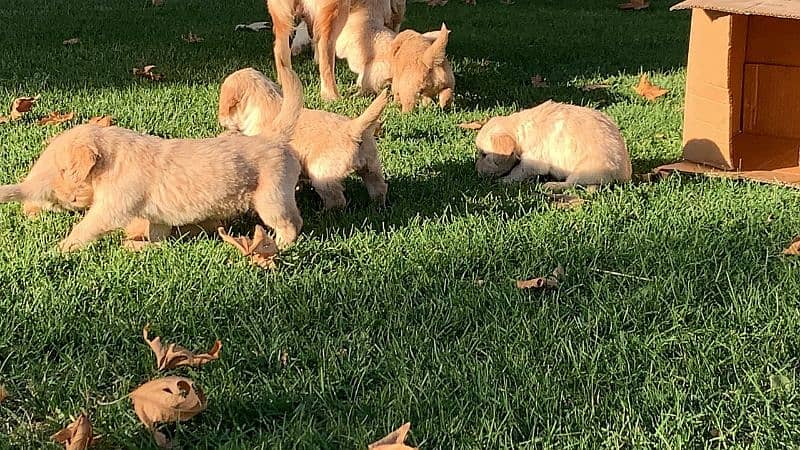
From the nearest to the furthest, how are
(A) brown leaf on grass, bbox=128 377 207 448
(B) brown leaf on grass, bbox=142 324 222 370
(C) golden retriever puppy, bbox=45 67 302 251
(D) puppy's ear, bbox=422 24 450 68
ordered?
(A) brown leaf on grass, bbox=128 377 207 448
(B) brown leaf on grass, bbox=142 324 222 370
(C) golden retriever puppy, bbox=45 67 302 251
(D) puppy's ear, bbox=422 24 450 68

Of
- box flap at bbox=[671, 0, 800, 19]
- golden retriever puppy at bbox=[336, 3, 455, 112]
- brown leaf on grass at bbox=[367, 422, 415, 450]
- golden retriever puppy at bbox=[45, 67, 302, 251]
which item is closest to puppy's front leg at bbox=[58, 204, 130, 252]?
golden retriever puppy at bbox=[45, 67, 302, 251]

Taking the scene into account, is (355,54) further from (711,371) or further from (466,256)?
(711,371)

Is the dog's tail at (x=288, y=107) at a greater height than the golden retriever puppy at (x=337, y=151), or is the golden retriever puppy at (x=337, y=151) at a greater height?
the dog's tail at (x=288, y=107)

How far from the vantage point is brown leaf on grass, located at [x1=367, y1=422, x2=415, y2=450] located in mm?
2111

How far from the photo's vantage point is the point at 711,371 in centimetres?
255

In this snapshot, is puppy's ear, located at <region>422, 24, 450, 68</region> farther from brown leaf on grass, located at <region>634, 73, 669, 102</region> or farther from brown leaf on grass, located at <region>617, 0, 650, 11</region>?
brown leaf on grass, located at <region>617, 0, 650, 11</region>

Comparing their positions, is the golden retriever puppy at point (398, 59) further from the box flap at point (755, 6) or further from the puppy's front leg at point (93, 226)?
the puppy's front leg at point (93, 226)

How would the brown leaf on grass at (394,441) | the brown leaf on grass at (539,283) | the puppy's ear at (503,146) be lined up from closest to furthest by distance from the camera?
the brown leaf on grass at (394,441), the brown leaf on grass at (539,283), the puppy's ear at (503,146)

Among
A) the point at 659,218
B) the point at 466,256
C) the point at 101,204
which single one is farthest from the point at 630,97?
the point at 101,204

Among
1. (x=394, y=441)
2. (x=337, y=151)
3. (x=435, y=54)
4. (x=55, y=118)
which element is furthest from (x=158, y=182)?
(x=435, y=54)

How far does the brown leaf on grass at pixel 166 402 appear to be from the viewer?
2256 mm

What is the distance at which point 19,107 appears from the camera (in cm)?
564

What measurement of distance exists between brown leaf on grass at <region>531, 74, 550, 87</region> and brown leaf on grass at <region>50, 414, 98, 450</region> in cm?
505

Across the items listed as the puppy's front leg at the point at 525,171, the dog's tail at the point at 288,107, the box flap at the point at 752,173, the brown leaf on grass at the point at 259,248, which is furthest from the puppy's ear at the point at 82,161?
the box flap at the point at 752,173
